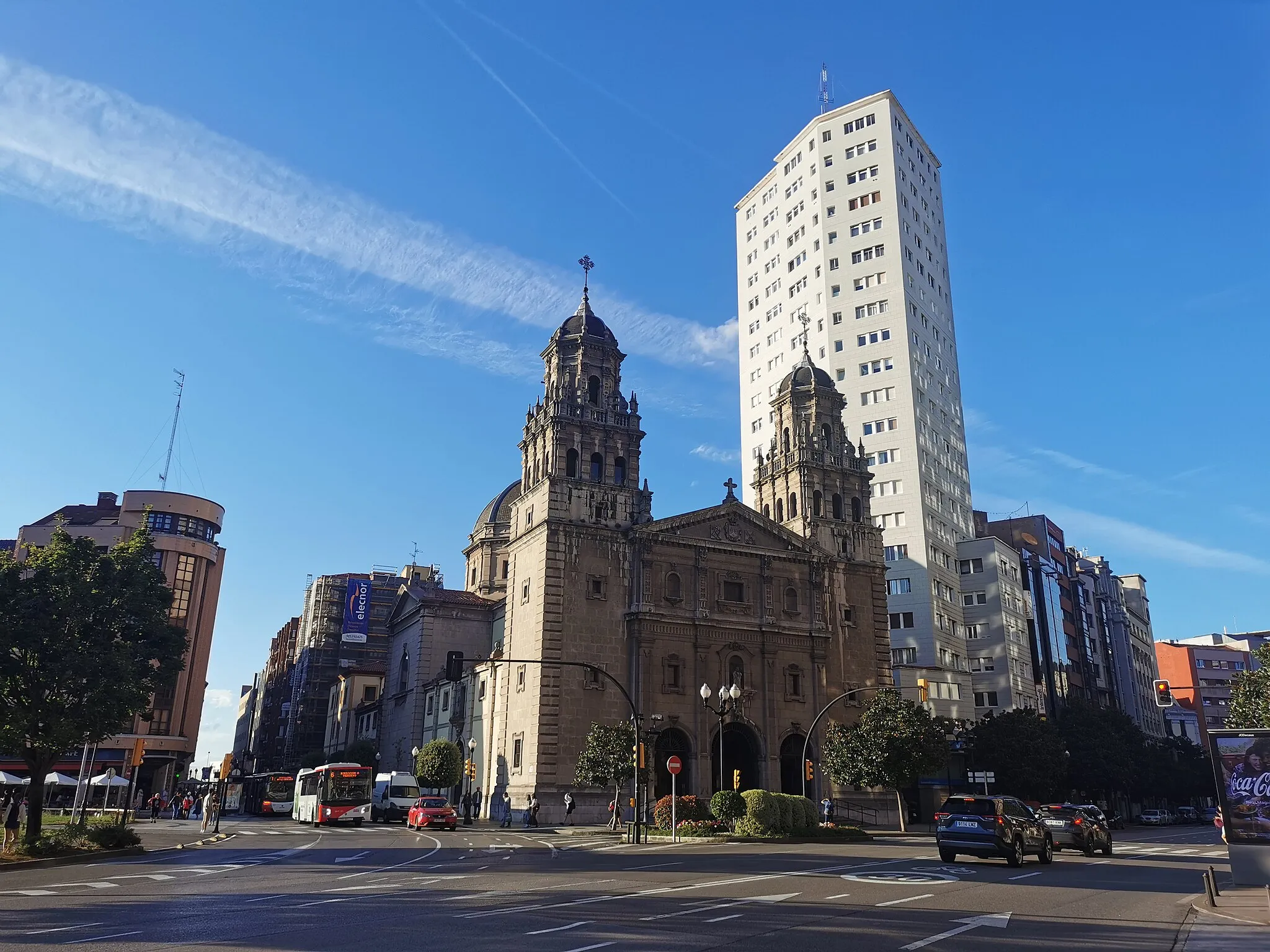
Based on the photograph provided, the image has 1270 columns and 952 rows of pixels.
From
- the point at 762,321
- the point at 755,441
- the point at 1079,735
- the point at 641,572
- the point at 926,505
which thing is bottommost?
the point at 1079,735

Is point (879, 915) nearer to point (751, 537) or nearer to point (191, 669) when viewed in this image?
point (751, 537)

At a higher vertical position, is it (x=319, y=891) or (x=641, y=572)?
(x=641, y=572)

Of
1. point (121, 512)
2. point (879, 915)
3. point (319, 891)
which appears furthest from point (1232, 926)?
point (121, 512)

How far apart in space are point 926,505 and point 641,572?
3580 centimetres

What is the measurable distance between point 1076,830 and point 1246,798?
57.6 ft

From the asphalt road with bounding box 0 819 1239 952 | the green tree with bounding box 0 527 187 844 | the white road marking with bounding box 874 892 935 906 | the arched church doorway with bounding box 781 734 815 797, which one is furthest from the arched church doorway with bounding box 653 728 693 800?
the white road marking with bounding box 874 892 935 906

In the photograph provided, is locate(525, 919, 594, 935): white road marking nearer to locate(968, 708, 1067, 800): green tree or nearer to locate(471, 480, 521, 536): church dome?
locate(968, 708, 1067, 800): green tree

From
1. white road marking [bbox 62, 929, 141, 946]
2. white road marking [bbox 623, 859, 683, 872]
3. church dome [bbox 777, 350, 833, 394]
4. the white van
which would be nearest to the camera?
white road marking [bbox 62, 929, 141, 946]

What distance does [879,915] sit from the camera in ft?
53.3

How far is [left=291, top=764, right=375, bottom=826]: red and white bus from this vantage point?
5138 centimetres

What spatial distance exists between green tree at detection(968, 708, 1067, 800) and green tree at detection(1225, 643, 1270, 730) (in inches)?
748

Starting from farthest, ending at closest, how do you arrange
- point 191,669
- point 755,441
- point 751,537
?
point 755,441 < point 191,669 < point 751,537

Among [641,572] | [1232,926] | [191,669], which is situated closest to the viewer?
[1232,926]

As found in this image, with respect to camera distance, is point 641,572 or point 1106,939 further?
point 641,572
